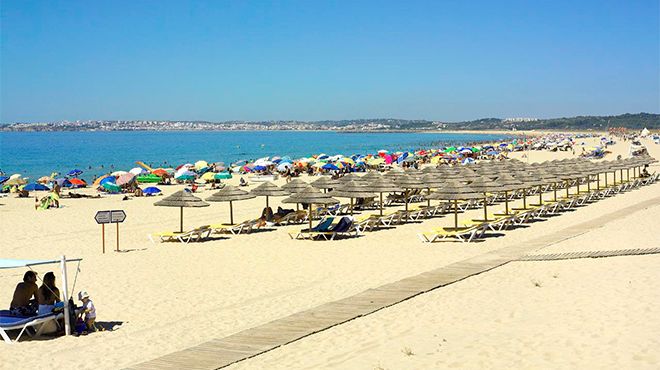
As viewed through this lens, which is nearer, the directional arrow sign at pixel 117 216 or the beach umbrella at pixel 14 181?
the directional arrow sign at pixel 117 216

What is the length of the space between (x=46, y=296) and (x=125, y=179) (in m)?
25.9

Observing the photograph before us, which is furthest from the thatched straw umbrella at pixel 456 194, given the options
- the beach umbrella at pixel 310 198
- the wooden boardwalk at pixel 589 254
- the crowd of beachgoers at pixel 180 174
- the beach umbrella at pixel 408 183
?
the crowd of beachgoers at pixel 180 174

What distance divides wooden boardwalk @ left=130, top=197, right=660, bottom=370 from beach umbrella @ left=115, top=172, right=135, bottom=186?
2451 cm

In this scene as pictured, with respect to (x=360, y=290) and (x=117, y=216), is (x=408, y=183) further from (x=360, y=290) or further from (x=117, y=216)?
(x=360, y=290)

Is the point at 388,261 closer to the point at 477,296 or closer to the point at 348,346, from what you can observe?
the point at 477,296

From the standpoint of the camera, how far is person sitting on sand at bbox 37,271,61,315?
28.5ft

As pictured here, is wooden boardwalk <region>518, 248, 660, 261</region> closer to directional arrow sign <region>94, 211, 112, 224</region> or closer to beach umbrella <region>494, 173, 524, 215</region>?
beach umbrella <region>494, 173, 524, 215</region>

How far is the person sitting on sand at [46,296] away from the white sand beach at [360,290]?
0.45m

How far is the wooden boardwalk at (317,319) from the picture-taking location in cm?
720

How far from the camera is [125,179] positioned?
111 ft

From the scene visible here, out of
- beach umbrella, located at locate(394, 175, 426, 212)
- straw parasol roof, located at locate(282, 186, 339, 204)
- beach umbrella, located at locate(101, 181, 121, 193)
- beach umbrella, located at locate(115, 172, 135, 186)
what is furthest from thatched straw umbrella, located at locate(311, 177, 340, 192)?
beach umbrella, located at locate(115, 172, 135, 186)

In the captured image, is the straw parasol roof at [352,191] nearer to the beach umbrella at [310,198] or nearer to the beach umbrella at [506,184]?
the beach umbrella at [310,198]

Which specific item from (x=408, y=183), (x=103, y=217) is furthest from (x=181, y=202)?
(x=408, y=183)

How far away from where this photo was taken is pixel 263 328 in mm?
8430
